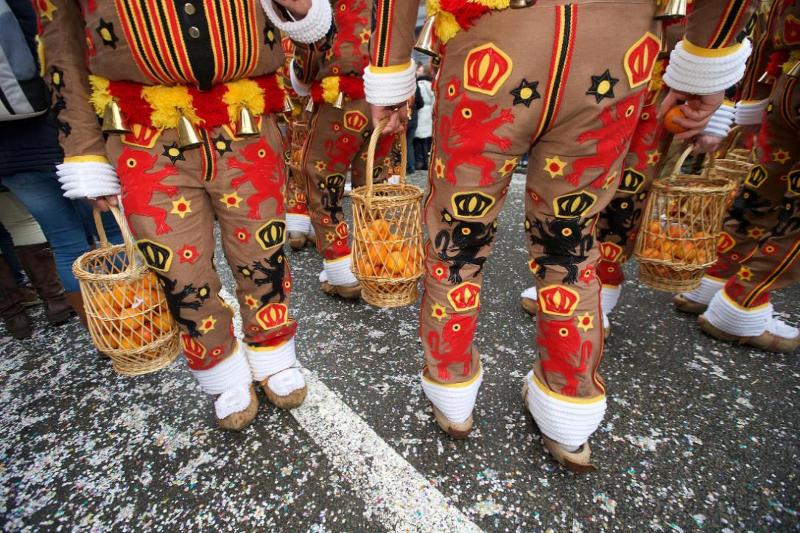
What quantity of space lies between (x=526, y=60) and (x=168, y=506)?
1.75 metres

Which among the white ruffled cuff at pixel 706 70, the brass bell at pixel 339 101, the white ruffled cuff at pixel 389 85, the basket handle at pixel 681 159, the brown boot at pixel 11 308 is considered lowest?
the brown boot at pixel 11 308

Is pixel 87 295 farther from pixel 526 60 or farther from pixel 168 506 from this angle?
pixel 526 60

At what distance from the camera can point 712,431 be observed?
152 cm

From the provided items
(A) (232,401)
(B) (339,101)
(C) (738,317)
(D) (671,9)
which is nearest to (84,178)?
(A) (232,401)

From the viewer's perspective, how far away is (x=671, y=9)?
89cm

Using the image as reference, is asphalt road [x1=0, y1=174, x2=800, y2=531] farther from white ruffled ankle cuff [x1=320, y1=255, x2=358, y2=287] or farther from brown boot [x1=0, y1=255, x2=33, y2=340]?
white ruffled ankle cuff [x1=320, y1=255, x2=358, y2=287]

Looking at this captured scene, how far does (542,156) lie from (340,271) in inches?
62.6

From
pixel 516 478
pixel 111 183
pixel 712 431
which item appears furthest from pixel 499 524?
pixel 111 183

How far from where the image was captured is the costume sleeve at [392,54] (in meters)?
1.12

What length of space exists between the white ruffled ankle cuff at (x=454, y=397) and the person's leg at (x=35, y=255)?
2.38 meters

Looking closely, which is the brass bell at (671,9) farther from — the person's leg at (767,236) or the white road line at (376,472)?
the white road line at (376,472)

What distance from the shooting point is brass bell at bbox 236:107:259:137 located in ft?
4.25

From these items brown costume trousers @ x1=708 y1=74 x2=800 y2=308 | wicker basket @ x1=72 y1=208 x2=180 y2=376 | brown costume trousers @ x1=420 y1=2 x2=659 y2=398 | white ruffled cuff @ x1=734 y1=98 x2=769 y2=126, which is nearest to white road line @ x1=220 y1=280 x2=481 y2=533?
brown costume trousers @ x1=420 y1=2 x2=659 y2=398

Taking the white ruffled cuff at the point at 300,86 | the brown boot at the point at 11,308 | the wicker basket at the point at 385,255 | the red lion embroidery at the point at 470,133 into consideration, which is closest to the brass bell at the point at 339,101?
the white ruffled cuff at the point at 300,86
